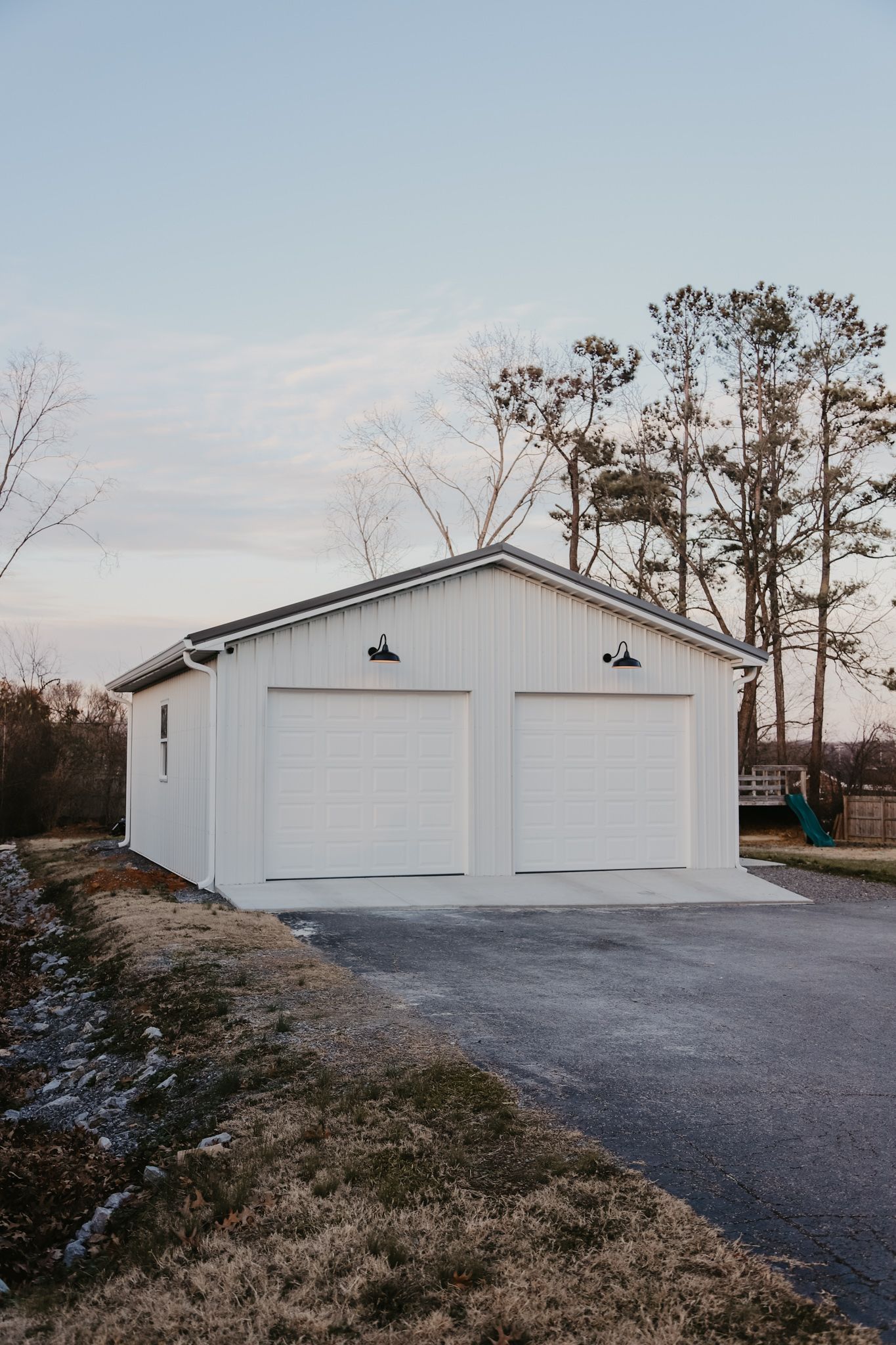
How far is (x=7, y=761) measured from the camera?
2366cm

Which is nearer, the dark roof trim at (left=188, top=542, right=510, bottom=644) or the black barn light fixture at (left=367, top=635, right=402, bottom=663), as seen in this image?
the dark roof trim at (left=188, top=542, right=510, bottom=644)

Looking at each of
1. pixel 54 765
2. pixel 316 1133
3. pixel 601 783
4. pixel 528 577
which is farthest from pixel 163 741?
pixel 316 1133

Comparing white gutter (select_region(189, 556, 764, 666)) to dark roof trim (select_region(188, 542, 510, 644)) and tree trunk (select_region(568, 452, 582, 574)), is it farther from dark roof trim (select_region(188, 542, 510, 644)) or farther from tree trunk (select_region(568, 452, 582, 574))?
tree trunk (select_region(568, 452, 582, 574))

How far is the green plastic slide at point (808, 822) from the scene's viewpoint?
75.3 ft

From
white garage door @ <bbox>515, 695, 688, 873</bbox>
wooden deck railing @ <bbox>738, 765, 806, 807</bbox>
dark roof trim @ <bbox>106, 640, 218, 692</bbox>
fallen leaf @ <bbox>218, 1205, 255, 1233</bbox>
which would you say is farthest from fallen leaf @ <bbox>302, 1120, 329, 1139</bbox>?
wooden deck railing @ <bbox>738, 765, 806, 807</bbox>

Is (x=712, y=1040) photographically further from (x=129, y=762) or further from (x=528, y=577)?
(x=129, y=762)

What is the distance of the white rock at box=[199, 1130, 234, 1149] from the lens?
470 cm

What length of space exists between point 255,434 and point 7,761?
9348mm

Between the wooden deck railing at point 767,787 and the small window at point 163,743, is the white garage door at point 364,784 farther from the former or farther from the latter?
the wooden deck railing at point 767,787

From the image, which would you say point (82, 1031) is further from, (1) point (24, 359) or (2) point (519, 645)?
(1) point (24, 359)

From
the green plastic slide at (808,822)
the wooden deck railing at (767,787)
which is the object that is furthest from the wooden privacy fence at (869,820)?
the wooden deck railing at (767,787)

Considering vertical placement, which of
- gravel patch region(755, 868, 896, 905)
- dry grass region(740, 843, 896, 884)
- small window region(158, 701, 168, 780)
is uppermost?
small window region(158, 701, 168, 780)

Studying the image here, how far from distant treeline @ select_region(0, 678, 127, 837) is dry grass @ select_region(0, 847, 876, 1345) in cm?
1996

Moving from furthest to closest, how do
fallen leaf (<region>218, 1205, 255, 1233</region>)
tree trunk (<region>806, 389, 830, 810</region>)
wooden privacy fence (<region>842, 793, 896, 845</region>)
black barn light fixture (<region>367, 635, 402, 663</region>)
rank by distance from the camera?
tree trunk (<region>806, 389, 830, 810</region>) < wooden privacy fence (<region>842, 793, 896, 845</region>) < black barn light fixture (<region>367, 635, 402, 663</region>) < fallen leaf (<region>218, 1205, 255, 1233</region>)
